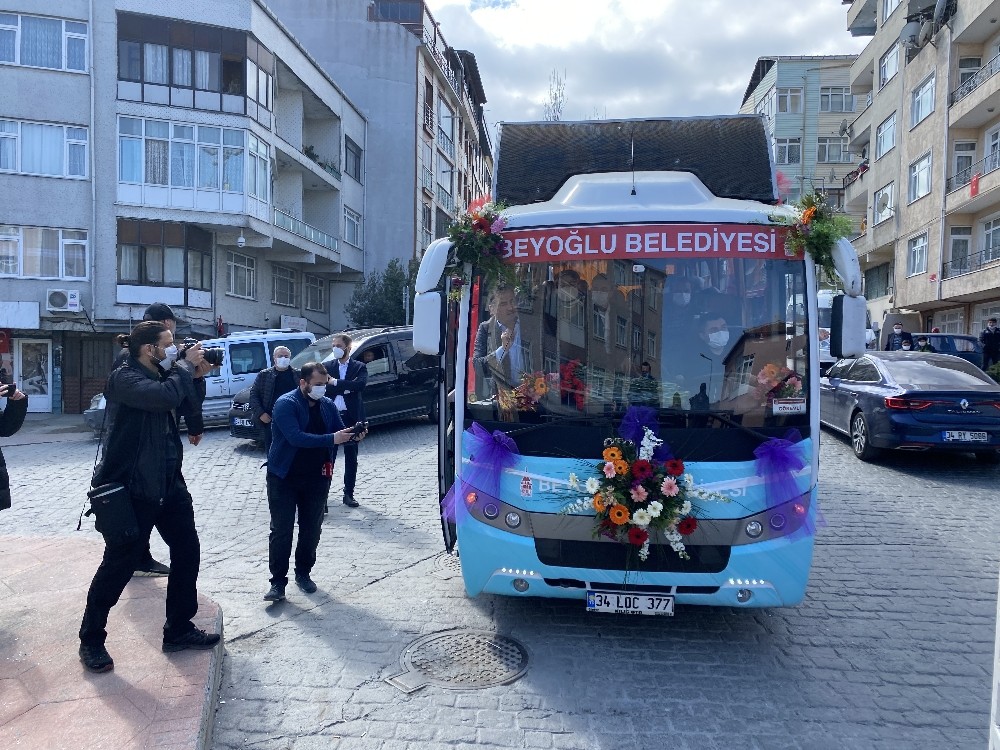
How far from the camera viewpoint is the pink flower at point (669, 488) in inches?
177

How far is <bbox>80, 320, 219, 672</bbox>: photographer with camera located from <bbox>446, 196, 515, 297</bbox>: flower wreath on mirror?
6.01 ft

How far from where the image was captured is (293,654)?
488cm

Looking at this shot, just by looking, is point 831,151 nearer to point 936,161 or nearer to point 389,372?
point 936,161

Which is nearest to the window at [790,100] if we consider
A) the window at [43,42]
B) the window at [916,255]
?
the window at [916,255]

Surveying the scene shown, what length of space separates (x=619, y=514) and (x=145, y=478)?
2.67 m

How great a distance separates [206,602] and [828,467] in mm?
8697

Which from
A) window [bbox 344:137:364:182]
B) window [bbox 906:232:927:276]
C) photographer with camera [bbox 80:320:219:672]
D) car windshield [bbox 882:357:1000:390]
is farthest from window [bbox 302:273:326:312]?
photographer with camera [bbox 80:320:219:672]

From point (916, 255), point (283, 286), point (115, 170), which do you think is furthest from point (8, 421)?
point (916, 255)

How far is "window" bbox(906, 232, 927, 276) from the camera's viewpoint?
1168 inches

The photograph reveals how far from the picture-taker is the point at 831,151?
44438mm

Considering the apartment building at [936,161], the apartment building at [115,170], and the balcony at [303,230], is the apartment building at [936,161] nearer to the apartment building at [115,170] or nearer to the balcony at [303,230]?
the balcony at [303,230]

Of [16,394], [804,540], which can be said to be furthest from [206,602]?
[804,540]

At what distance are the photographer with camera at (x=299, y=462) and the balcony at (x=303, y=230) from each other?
22.5 meters

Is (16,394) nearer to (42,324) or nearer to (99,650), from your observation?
(99,650)
